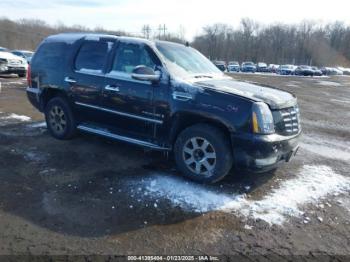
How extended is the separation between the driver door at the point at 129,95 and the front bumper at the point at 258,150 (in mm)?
1290

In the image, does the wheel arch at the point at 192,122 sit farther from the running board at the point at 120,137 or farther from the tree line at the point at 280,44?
the tree line at the point at 280,44

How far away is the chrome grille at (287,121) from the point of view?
444 cm

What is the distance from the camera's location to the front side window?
16.7 feet

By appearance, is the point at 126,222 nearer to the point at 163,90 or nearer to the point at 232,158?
the point at 232,158

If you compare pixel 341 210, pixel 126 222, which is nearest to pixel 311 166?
pixel 341 210

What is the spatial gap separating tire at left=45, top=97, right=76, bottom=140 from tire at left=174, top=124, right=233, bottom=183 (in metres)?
2.37

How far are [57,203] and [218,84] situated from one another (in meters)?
2.67

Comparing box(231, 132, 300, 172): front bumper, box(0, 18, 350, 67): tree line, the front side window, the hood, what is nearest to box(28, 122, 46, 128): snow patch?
the front side window

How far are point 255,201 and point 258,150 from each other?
25.7 inches

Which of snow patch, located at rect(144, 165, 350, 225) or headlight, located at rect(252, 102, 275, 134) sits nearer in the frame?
snow patch, located at rect(144, 165, 350, 225)

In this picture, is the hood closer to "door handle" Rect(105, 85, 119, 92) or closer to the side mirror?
the side mirror

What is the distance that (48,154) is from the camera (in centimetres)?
559

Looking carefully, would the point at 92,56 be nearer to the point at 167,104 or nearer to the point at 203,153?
the point at 167,104

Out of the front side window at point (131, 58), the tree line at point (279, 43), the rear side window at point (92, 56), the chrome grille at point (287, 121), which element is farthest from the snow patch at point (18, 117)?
the tree line at point (279, 43)
